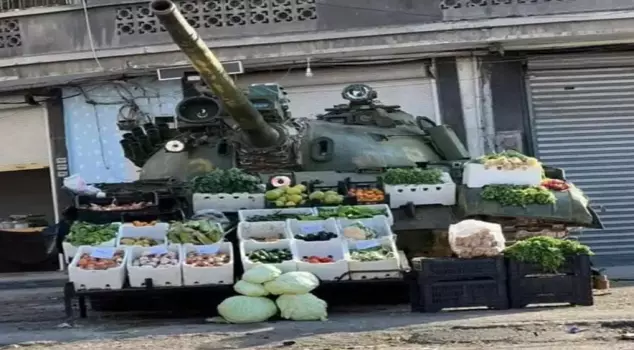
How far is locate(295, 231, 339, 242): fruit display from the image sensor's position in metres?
10.6

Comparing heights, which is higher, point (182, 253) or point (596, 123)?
point (596, 123)

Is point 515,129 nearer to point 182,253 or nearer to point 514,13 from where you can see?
point 514,13

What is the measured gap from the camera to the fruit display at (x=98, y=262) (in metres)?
10.0

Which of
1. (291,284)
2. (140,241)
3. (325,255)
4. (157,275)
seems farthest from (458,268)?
(140,241)

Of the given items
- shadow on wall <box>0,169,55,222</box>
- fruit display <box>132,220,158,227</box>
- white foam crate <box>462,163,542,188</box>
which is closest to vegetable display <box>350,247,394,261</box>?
white foam crate <box>462,163,542,188</box>

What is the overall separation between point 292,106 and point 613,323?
36.6 ft

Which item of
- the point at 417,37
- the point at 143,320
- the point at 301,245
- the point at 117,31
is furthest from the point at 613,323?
the point at 117,31

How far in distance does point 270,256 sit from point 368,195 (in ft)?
5.69

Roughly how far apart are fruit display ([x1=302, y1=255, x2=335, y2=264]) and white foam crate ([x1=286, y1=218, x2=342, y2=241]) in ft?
1.48

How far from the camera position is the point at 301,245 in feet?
34.3

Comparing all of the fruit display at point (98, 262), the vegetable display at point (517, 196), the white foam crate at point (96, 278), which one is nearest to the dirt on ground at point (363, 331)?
the white foam crate at point (96, 278)

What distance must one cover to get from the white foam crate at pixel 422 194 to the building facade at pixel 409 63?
6675 millimetres

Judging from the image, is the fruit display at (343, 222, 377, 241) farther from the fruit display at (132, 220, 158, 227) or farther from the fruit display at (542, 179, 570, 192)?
the fruit display at (542, 179, 570, 192)

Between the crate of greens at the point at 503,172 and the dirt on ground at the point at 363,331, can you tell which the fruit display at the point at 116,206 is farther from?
the crate of greens at the point at 503,172
